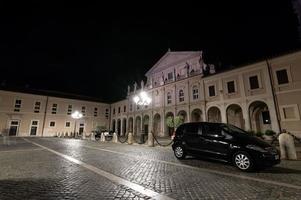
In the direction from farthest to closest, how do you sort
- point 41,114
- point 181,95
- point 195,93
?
point 41,114 < point 181,95 < point 195,93

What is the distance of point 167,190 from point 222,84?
2095 centimetres

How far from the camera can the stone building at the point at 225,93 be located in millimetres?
16750

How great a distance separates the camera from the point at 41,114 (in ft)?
124

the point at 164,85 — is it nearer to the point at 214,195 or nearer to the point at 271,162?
the point at 271,162

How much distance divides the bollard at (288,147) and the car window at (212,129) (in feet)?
12.7

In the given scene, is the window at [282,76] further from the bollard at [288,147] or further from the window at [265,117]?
the bollard at [288,147]

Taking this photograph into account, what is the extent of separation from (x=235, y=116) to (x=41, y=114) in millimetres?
39600

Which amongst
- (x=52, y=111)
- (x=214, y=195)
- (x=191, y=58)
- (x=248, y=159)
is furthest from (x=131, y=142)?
(x=52, y=111)

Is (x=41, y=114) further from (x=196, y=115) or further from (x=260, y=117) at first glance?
(x=260, y=117)

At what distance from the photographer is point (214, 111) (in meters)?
24.7

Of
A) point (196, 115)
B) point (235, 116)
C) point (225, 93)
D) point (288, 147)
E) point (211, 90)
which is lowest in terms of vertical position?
point (288, 147)

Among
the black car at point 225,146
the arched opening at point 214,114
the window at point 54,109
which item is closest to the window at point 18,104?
the window at point 54,109

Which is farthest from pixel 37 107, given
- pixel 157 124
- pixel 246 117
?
pixel 246 117

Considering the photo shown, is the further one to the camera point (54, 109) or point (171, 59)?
point (54, 109)
